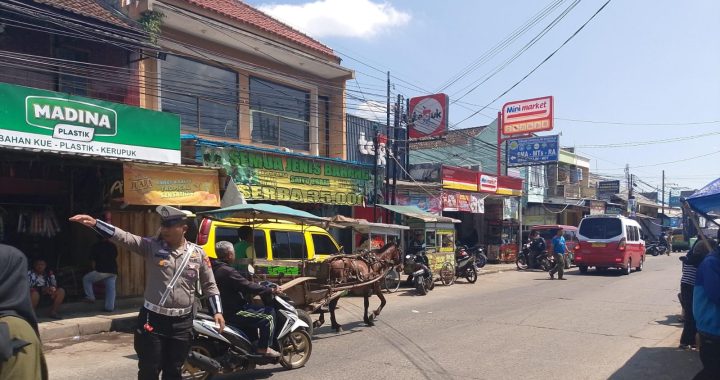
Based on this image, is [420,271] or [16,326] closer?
[16,326]

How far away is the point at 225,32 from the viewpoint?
15625 millimetres

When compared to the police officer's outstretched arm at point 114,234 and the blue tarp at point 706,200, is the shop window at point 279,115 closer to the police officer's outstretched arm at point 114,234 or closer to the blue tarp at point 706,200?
the blue tarp at point 706,200

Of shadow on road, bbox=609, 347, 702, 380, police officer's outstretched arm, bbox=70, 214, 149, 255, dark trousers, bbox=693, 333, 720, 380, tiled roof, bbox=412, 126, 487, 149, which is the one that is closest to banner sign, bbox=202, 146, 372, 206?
police officer's outstretched arm, bbox=70, 214, 149, 255

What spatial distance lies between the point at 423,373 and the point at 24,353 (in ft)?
16.2

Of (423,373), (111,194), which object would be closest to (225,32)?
(111,194)

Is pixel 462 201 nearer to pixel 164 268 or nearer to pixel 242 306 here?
pixel 242 306

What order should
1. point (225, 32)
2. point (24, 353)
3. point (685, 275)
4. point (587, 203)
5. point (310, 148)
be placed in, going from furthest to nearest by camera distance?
point (587, 203), point (310, 148), point (225, 32), point (685, 275), point (24, 353)

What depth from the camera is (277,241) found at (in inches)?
456

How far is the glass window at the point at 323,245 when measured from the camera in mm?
12602

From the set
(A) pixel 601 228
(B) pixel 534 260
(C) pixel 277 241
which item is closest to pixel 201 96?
(C) pixel 277 241

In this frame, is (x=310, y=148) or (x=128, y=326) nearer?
(x=128, y=326)

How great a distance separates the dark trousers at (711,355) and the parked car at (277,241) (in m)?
7.30

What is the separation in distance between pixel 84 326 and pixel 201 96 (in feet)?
25.5

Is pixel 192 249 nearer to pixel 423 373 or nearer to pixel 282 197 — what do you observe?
pixel 423 373
